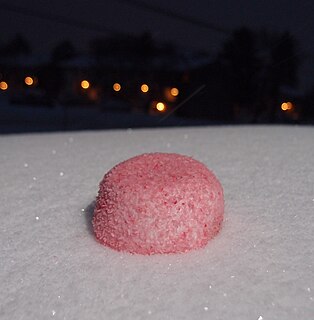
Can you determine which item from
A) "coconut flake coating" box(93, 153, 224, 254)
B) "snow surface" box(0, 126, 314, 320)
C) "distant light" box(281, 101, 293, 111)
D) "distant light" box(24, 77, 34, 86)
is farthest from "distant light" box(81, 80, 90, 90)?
"coconut flake coating" box(93, 153, 224, 254)

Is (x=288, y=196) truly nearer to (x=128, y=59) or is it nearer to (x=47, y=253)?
(x=47, y=253)

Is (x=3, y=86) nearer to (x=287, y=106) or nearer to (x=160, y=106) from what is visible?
(x=160, y=106)

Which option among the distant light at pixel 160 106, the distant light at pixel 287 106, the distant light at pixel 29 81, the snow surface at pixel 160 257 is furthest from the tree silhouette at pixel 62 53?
the snow surface at pixel 160 257

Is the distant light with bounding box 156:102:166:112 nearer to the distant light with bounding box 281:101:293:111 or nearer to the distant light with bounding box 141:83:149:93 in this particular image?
the distant light with bounding box 141:83:149:93

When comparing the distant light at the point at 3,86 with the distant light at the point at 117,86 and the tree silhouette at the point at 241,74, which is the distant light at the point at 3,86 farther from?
the tree silhouette at the point at 241,74

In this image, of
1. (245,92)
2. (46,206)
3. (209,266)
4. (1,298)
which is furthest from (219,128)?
(245,92)

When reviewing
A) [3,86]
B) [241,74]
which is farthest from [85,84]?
[241,74]
